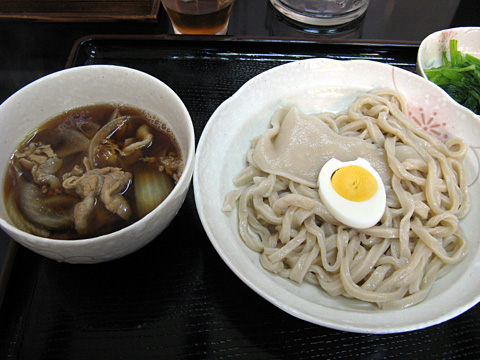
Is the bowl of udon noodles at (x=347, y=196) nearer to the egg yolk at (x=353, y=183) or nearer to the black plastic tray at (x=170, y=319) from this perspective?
the egg yolk at (x=353, y=183)

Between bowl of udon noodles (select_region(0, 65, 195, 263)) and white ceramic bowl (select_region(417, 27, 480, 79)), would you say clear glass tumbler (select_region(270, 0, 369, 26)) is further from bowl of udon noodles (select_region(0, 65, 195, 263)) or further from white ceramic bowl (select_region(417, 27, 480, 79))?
bowl of udon noodles (select_region(0, 65, 195, 263))

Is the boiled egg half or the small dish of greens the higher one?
the small dish of greens

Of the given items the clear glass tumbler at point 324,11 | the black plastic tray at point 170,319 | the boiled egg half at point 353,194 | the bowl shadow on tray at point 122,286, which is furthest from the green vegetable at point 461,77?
the bowl shadow on tray at point 122,286

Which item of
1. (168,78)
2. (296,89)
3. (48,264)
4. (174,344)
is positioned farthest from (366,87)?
(48,264)

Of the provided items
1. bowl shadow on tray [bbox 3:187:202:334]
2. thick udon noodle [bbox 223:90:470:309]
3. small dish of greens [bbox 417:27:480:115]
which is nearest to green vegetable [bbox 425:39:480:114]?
small dish of greens [bbox 417:27:480:115]

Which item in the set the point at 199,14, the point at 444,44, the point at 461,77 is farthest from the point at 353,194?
the point at 199,14

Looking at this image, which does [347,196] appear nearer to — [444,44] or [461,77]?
[461,77]
